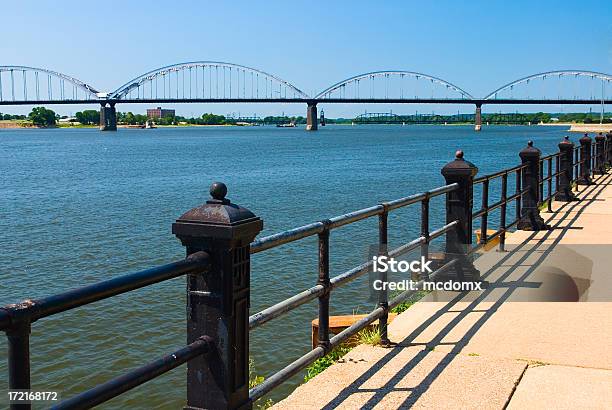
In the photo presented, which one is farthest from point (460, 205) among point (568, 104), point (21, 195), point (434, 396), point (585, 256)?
point (568, 104)

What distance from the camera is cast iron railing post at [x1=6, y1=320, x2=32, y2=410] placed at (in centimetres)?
222

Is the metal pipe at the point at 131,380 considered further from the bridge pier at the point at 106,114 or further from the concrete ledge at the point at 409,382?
the bridge pier at the point at 106,114

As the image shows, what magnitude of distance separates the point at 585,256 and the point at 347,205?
22926 mm

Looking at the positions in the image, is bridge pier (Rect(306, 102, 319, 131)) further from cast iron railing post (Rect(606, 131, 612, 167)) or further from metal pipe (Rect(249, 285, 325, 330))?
metal pipe (Rect(249, 285, 325, 330))

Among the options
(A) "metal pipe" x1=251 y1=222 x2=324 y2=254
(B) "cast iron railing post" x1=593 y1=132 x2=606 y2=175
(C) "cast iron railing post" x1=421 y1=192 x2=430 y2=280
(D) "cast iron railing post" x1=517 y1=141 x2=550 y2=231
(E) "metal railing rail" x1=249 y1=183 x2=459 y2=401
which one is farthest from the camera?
(B) "cast iron railing post" x1=593 y1=132 x2=606 y2=175

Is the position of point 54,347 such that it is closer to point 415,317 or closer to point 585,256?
point 415,317

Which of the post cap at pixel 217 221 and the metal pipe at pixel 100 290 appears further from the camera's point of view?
the post cap at pixel 217 221

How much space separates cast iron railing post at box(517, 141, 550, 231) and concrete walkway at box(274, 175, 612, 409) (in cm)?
284

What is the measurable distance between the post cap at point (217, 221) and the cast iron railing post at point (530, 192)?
30.1 ft

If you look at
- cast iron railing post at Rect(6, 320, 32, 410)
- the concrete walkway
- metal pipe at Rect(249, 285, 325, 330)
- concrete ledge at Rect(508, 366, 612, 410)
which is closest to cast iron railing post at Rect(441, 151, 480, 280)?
the concrete walkway

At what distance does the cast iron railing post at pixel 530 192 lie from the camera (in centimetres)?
Result: 1184

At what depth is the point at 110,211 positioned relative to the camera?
31281 millimetres

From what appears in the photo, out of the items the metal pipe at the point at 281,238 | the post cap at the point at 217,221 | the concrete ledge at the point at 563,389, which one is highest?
the post cap at the point at 217,221

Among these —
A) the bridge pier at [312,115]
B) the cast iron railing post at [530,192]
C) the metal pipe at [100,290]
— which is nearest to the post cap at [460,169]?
the cast iron railing post at [530,192]
